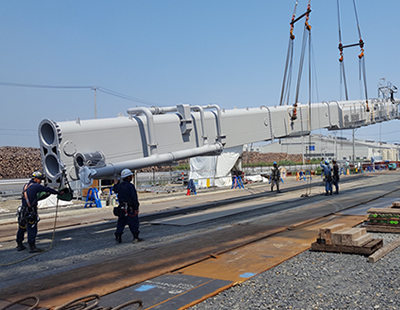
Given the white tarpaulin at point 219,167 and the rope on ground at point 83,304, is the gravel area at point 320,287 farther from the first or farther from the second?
the white tarpaulin at point 219,167

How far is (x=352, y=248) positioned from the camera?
7723 millimetres

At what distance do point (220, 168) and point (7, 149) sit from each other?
46.8 metres

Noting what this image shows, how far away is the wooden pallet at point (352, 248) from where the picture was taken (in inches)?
299

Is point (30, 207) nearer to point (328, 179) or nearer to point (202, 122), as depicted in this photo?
point (202, 122)

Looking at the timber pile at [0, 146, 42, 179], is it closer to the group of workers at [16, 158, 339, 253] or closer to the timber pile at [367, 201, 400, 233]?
the group of workers at [16, 158, 339, 253]

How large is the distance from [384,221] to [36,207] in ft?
28.9

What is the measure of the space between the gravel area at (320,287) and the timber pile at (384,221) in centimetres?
285

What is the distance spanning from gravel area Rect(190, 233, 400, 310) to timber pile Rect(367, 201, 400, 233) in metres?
2.85

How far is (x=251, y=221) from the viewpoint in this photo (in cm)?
1263

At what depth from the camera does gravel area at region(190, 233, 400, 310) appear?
5.13 m

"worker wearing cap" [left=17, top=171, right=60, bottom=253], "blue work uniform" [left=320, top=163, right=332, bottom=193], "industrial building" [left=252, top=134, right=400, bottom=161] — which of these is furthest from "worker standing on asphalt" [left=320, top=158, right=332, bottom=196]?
"industrial building" [left=252, top=134, right=400, bottom=161]

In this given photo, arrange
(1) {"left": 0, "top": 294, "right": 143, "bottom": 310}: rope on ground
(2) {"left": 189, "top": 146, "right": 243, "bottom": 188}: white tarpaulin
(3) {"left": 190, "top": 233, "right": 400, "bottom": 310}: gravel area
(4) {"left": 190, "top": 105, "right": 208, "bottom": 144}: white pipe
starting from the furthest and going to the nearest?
(2) {"left": 189, "top": 146, "right": 243, "bottom": 188}: white tarpaulin
(4) {"left": 190, "top": 105, "right": 208, "bottom": 144}: white pipe
(3) {"left": 190, "top": 233, "right": 400, "bottom": 310}: gravel area
(1) {"left": 0, "top": 294, "right": 143, "bottom": 310}: rope on ground

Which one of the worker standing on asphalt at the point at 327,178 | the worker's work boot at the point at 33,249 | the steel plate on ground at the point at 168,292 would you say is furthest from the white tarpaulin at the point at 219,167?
the steel plate on ground at the point at 168,292

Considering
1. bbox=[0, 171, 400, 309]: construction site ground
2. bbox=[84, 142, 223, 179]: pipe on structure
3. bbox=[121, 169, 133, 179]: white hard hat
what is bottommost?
bbox=[0, 171, 400, 309]: construction site ground
